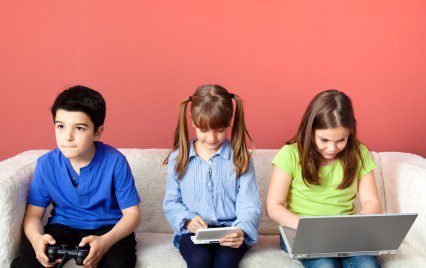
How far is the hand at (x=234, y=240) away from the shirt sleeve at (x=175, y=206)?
0.66 feet

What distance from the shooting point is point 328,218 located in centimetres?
151

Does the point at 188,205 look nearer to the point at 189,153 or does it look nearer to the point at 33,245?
the point at 189,153

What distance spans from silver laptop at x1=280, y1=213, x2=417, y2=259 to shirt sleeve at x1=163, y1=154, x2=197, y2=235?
0.38 metres

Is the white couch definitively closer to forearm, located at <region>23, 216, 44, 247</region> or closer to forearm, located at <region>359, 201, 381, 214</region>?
forearm, located at <region>23, 216, 44, 247</region>

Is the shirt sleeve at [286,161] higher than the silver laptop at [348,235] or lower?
higher

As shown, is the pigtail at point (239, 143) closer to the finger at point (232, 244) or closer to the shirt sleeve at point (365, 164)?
the finger at point (232, 244)

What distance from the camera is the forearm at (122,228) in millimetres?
1742

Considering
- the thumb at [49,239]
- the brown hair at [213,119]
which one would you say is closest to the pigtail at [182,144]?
the brown hair at [213,119]

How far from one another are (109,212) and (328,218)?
0.82m

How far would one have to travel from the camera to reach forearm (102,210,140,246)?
174 centimetres

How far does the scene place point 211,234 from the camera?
1669 mm

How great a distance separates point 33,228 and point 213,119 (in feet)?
2.39

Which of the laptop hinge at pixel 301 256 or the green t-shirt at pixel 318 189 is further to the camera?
the green t-shirt at pixel 318 189

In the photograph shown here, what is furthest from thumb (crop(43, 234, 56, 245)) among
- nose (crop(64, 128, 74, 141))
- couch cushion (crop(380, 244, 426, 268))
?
couch cushion (crop(380, 244, 426, 268))
